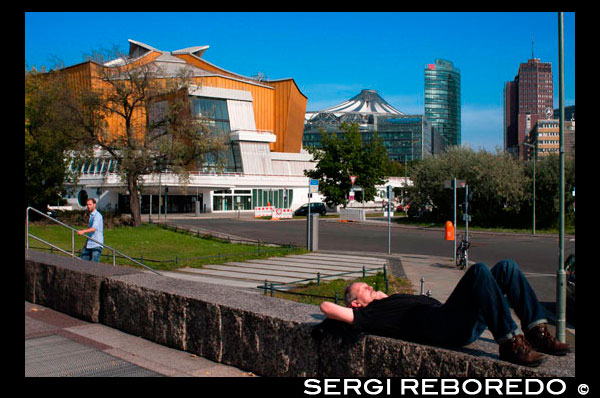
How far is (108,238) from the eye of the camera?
26594 millimetres

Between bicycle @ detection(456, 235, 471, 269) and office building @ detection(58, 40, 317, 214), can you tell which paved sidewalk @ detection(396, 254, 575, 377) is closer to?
bicycle @ detection(456, 235, 471, 269)

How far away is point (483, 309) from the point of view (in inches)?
145

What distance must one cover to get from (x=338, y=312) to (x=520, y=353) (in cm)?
125

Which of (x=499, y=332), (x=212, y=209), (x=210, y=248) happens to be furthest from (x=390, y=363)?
(x=212, y=209)

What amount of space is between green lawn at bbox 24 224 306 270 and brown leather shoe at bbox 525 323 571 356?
1378cm

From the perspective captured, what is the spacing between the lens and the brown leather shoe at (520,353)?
3393mm

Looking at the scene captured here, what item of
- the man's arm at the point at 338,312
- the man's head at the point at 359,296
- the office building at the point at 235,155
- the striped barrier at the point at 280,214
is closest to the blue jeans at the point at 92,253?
the man's head at the point at 359,296

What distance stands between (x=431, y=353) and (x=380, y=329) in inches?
17.1

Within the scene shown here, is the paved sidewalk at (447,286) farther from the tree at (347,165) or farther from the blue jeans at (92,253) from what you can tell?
the tree at (347,165)

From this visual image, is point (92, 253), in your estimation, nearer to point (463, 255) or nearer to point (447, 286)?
point (447, 286)

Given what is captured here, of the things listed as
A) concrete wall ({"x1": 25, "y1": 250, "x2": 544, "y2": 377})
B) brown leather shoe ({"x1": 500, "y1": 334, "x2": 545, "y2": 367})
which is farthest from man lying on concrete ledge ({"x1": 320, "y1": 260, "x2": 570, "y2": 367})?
concrete wall ({"x1": 25, "y1": 250, "x2": 544, "y2": 377})

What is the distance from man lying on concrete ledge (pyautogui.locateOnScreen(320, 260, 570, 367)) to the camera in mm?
3568
